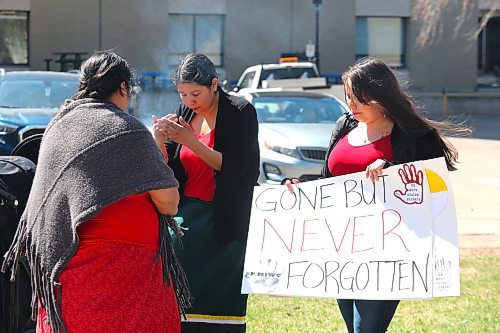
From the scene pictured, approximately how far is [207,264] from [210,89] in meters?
0.92

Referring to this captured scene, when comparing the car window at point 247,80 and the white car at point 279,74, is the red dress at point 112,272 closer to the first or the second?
the white car at point 279,74

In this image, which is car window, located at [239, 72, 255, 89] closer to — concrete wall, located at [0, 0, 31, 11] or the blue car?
the blue car

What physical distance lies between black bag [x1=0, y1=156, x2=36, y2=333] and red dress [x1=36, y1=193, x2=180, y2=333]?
1.04 meters

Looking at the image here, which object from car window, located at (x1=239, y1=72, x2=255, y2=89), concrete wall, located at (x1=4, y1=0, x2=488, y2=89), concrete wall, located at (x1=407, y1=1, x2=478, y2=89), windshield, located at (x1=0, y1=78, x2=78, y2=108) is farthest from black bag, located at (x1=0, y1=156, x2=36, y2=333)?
concrete wall, located at (x1=407, y1=1, x2=478, y2=89)

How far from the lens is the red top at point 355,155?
14.4ft

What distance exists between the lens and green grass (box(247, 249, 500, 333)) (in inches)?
243

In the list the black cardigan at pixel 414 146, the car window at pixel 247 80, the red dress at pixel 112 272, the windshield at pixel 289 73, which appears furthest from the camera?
the car window at pixel 247 80

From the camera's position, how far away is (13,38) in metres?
29.2

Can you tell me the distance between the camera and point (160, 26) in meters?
28.0

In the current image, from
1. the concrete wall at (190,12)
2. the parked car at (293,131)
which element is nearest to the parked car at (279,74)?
the parked car at (293,131)

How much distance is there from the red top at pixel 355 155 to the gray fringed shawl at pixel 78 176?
1.06 metres

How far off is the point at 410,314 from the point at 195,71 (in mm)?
2843

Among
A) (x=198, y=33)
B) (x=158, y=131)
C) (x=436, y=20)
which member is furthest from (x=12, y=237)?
(x=436, y=20)

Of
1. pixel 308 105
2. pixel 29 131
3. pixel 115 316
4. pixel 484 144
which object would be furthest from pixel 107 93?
pixel 484 144
